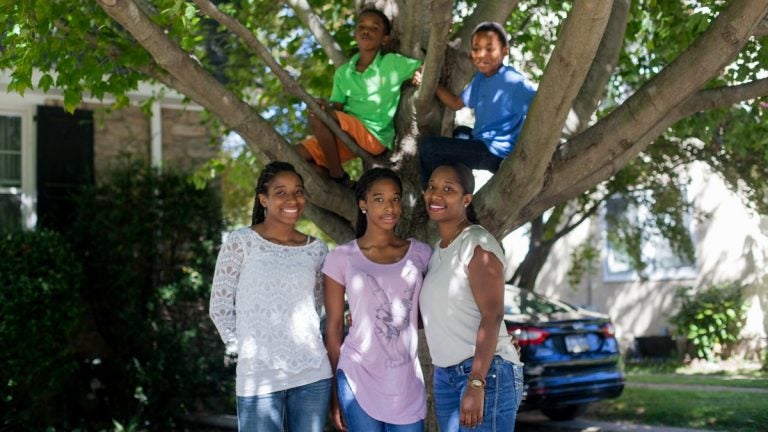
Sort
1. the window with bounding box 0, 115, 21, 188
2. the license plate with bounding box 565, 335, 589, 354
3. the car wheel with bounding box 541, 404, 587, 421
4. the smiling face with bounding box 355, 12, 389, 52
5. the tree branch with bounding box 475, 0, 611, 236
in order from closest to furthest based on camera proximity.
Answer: the tree branch with bounding box 475, 0, 611, 236 → the smiling face with bounding box 355, 12, 389, 52 → the license plate with bounding box 565, 335, 589, 354 → the car wheel with bounding box 541, 404, 587, 421 → the window with bounding box 0, 115, 21, 188

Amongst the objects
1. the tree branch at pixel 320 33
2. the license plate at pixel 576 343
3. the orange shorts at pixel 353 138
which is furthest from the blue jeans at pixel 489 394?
the license plate at pixel 576 343

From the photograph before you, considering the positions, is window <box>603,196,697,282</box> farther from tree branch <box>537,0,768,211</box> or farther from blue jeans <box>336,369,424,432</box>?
blue jeans <box>336,369,424,432</box>

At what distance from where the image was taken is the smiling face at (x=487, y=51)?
569cm

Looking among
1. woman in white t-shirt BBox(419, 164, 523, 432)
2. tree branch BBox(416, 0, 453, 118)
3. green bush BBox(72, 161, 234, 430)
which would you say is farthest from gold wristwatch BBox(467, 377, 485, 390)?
green bush BBox(72, 161, 234, 430)

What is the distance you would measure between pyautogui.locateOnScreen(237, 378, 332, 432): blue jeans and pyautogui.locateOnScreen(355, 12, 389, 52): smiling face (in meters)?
2.60

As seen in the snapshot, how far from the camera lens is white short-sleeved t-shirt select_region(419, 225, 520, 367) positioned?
4.16m

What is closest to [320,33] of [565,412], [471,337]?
[471,337]

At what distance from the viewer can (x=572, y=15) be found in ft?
15.1

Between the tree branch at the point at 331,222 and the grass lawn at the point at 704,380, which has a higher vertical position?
the tree branch at the point at 331,222

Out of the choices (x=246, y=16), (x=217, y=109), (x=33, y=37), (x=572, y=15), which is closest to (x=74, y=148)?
(x=246, y=16)

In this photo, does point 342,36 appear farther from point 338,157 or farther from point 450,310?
point 450,310

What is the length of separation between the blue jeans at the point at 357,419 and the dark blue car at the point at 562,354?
444cm

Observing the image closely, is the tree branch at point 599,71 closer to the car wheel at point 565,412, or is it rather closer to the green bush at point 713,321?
the car wheel at point 565,412

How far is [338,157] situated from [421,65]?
2.55ft
